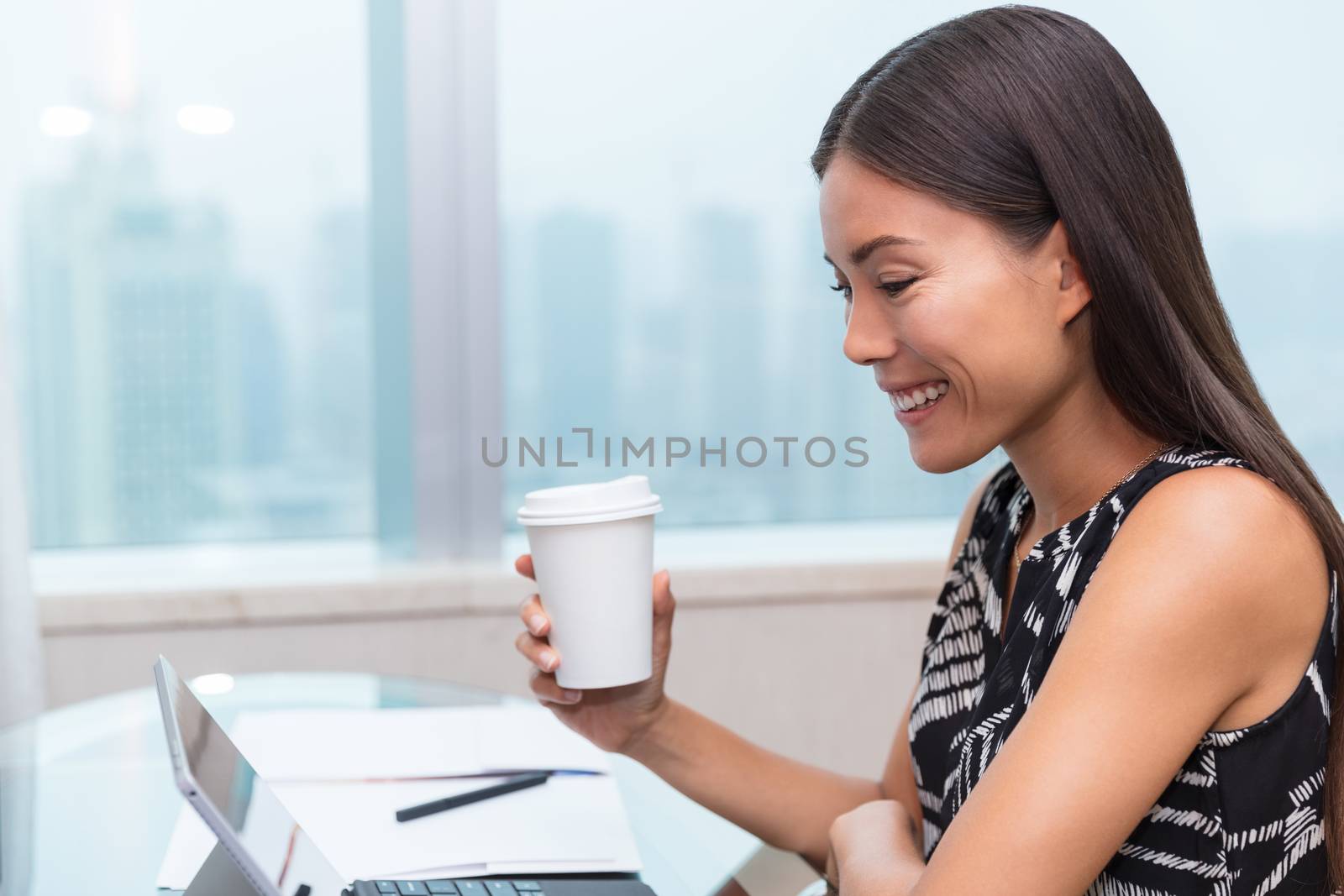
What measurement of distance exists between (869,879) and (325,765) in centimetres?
55

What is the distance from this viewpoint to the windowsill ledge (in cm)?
208

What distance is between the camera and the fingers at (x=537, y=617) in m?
0.97

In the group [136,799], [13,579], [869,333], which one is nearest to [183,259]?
[13,579]

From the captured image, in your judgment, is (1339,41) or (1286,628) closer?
(1286,628)

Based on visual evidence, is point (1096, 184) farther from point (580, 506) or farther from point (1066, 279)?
point (580, 506)

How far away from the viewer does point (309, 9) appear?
7.16ft

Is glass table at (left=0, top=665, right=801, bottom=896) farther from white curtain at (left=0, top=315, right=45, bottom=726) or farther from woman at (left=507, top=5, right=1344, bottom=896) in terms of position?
white curtain at (left=0, top=315, right=45, bottom=726)

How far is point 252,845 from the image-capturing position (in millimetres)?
604

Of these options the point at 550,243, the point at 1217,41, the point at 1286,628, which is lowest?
the point at 1286,628

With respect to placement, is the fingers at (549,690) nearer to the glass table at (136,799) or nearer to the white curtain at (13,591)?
the glass table at (136,799)

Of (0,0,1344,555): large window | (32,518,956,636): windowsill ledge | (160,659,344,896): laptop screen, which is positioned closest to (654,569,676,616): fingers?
(160,659,344,896): laptop screen

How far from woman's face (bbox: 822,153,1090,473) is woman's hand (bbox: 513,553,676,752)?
0.29 meters

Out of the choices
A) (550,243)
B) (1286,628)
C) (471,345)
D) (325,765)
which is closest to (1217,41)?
(550,243)

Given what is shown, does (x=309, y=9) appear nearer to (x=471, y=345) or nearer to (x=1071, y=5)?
(x=471, y=345)
